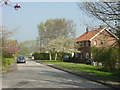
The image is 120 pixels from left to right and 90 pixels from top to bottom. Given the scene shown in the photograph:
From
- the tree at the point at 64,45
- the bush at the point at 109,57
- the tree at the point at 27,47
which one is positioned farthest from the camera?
the tree at the point at 27,47

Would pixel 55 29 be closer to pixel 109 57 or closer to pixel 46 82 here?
pixel 109 57

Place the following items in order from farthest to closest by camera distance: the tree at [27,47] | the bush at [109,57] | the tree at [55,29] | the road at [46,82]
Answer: the tree at [27,47], the tree at [55,29], the bush at [109,57], the road at [46,82]

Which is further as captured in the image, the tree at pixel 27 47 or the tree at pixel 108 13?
the tree at pixel 27 47

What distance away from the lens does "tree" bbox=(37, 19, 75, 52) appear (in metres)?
49.9

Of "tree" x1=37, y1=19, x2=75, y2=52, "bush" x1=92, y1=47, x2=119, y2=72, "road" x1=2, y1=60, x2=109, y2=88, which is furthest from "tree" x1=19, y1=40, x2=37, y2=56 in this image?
"road" x1=2, y1=60, x2=109, y2=88

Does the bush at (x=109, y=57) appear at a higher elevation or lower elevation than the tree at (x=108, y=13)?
lower

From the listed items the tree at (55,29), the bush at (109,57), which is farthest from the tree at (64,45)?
the bush at (109,57)

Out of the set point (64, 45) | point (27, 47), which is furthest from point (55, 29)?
point (27, 47)

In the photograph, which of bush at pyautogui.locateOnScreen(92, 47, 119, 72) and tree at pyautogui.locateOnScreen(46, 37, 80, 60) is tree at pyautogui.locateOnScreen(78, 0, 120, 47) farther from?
tree at pyautogui.locateOnScreen(46, 37, 80, 60)

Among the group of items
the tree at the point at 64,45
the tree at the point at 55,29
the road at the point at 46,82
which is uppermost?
the tree at the point at 55,29

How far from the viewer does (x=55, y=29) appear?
166 ft

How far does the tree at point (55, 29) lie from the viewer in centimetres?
4991

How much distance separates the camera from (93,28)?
12.5 metres

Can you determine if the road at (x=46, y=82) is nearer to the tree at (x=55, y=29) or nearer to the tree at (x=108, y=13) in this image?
the tree at (x=108, y=13)
